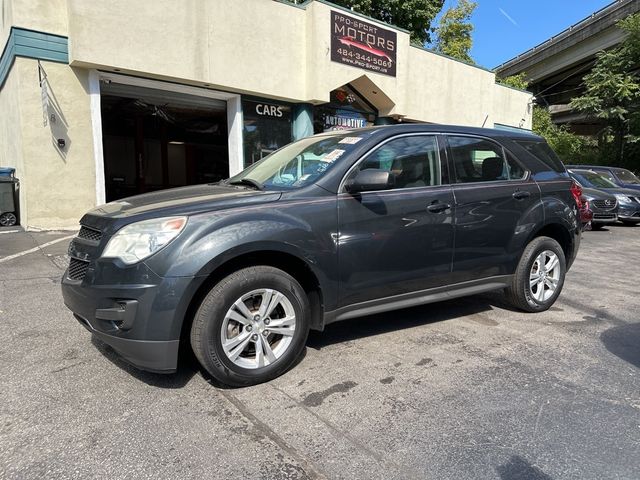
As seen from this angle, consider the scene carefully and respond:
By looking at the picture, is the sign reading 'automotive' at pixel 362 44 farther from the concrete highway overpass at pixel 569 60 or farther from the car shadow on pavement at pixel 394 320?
the concrete highway overpass at pixel 569 60

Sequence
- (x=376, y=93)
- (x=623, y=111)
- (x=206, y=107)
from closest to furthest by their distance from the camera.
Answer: (x=206, y=107)
(x=376, y=93)
(x=623, y=111)

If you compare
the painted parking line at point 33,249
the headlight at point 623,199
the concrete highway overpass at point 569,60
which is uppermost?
the concrete highway overpass at point 569,60

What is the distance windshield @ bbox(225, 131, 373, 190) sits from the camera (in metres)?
3.77

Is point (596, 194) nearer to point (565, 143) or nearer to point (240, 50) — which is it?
point (240, 50)

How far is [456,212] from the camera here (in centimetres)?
417

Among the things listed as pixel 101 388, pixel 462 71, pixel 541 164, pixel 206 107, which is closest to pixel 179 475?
pixel 101 388

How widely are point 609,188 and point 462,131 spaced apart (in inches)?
482

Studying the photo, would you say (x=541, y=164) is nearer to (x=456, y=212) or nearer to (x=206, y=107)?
(x=456, y=212)

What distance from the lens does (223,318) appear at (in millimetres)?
3105

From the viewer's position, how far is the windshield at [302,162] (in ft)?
12.4

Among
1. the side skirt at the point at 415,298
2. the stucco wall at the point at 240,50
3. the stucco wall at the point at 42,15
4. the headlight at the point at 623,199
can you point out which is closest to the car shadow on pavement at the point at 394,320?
the side skirt at the point at 415,298

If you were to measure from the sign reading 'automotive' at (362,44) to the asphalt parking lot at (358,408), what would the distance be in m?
11.2

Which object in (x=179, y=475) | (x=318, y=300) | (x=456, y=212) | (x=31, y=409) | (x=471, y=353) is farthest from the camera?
→ (x=456, y=212)

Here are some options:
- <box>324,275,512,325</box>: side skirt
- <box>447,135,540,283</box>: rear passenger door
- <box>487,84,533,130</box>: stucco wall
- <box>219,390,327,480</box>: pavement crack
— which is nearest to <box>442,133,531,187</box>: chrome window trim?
<box>447,135,540,283</box>: rear passenger door
